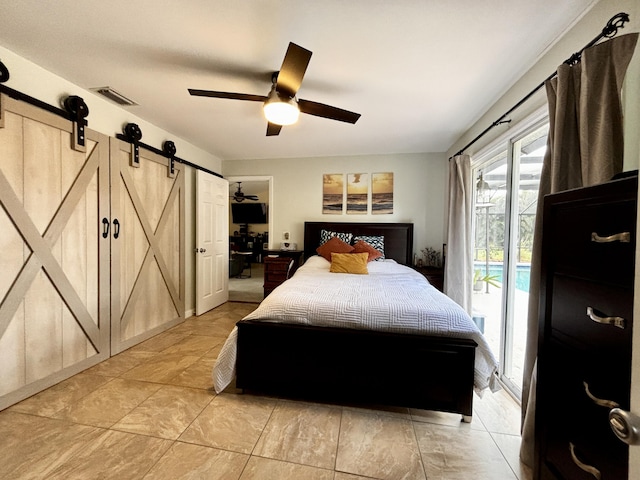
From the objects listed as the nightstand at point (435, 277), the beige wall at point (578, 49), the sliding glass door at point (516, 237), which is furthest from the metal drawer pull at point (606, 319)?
Result: the nightstand at point (435, 277)

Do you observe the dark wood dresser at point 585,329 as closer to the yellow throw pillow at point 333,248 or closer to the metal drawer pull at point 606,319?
the metal drawer pull at point 606,319

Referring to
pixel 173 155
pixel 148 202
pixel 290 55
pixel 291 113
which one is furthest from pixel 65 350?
pixel 290 55

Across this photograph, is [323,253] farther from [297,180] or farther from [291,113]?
[291,113]

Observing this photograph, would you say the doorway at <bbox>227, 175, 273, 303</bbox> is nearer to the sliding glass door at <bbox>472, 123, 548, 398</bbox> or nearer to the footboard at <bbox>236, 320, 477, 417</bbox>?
the footboard at <bbox>236, 320, 477, 417</bbox>

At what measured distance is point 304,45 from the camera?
67.4 inches

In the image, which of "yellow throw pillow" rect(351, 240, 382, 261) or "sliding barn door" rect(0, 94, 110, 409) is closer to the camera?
"sliding barn door" rect(0, 94, 110, 409)

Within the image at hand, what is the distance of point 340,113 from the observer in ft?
6.81

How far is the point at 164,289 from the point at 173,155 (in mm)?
1690

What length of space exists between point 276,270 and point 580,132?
3487mm

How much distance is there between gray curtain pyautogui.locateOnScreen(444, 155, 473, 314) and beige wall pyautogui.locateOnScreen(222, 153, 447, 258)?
0.91m

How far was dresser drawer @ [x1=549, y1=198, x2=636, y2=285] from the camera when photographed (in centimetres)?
73

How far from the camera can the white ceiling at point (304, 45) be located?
1.42m

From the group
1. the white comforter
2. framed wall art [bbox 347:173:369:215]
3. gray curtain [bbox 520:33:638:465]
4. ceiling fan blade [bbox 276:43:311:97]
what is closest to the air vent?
ceiling fan blade [bbox 276:43:311:97]

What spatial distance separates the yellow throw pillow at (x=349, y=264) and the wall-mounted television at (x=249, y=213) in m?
5.69
